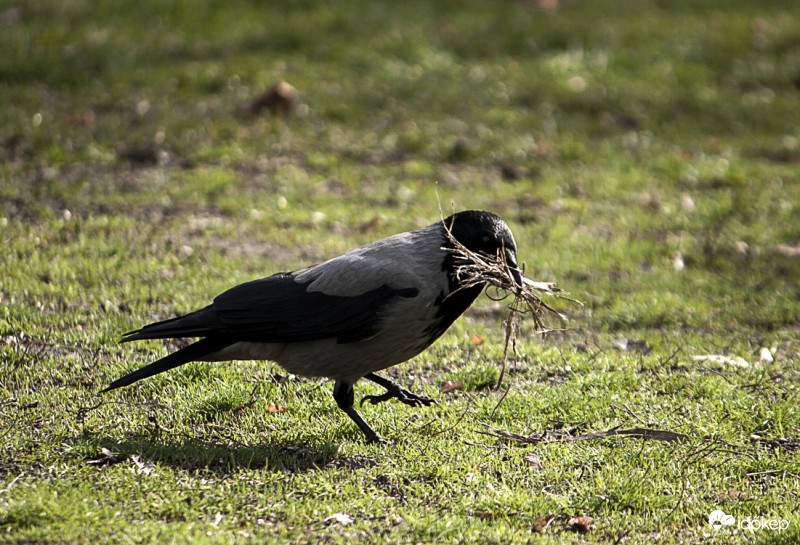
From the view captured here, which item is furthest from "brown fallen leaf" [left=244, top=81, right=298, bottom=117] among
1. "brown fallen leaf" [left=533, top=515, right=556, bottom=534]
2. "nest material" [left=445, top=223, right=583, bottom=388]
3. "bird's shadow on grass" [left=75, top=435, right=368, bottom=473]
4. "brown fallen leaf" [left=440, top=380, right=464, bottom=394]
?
"brown fallen leaf" [left=533, top=515, right=556, bottom=534]

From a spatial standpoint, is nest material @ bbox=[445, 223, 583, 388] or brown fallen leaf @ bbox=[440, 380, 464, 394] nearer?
nest material @ bbox=[445, 223, 583, 388]

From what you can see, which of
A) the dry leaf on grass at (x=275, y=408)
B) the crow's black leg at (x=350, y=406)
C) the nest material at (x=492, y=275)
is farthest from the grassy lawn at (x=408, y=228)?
the nest material at (x=492, y=275)

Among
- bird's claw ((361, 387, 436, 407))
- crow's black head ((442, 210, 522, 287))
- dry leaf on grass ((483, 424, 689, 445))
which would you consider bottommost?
dry leaf on grass ((483, 424, 689, 445))

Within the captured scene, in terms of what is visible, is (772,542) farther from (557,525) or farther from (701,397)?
(701,397)

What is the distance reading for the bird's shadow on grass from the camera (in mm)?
4953

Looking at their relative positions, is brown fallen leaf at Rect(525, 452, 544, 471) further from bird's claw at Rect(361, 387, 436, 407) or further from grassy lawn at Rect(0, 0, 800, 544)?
bird's claw at Rect(361, 387, 436, 407)

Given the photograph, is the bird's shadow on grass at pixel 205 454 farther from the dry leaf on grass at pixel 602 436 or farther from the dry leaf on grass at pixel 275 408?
the dry leaf on grass at pixel 602 436

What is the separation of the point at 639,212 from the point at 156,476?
6.68m

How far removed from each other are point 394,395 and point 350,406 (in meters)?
0.41

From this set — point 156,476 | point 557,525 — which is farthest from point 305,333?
point 557,525

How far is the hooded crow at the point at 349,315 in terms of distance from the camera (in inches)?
206

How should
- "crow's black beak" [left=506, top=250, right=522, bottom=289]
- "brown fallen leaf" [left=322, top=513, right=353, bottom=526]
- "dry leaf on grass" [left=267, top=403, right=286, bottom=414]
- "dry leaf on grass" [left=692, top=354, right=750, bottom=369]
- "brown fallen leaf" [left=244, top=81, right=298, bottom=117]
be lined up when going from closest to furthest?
"brown fallen leaf" [left=322, top=513, right=353, bottom=526] → "crow's black beak" [left=506, top=250, right=522, bottom=289] → "dry leaf on grass" [left=267, top=403, right=286, bottom=414] → "dry leaf on grass" [left=692, top=354, right=750, bottom=369] → "brown fallen leaf" [left=244, top=81, right=298, bottom=117]

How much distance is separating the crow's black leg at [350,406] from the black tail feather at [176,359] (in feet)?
2.21

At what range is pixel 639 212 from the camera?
10.1 m
